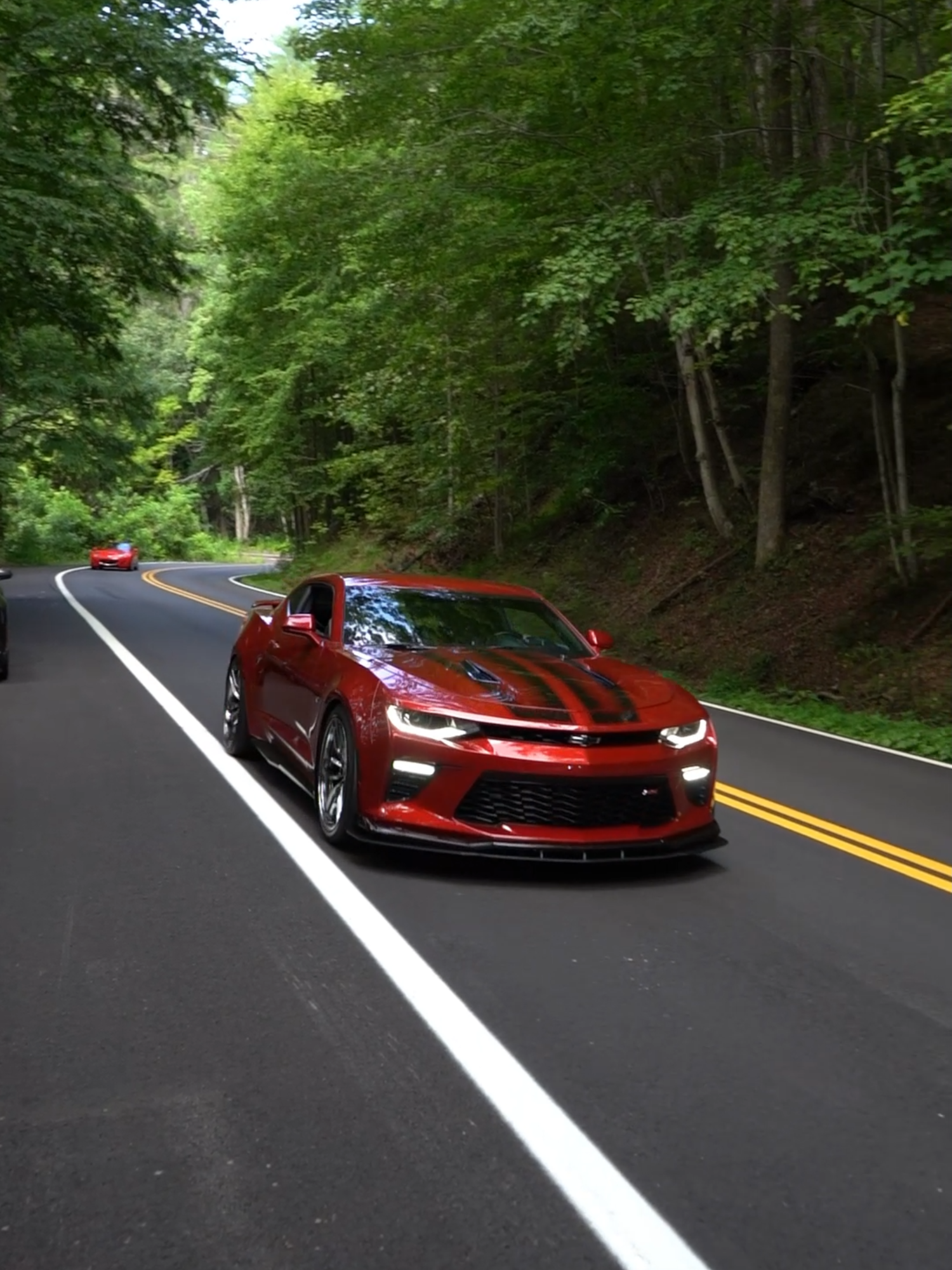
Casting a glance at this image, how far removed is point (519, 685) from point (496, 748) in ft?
1.87

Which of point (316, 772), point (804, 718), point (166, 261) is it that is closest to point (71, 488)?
point (166, 261)

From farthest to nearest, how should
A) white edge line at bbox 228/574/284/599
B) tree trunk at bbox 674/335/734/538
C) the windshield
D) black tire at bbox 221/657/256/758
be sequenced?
white edge line at bbox 228/574/284/599
tree trunk at bbox 674/335/734/538
black tire at bbox 221/657/256/758
the windshield

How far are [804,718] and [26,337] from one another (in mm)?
24792

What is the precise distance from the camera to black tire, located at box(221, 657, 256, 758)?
30.1ft

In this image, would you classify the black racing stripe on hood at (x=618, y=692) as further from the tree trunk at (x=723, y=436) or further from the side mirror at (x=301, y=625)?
the tree trunk at (x=723, y=436)

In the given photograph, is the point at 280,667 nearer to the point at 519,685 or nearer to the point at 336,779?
the point at 336,779

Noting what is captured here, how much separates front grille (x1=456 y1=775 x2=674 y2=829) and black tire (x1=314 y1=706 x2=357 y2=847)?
0.66m

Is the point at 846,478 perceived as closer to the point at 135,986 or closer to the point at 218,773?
the point at 218,773

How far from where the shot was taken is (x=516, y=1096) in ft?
12.3

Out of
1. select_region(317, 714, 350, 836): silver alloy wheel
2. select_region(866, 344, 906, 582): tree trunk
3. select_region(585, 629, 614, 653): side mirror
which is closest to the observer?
select_region(317, 714, 350, 836): silver alloy wheel

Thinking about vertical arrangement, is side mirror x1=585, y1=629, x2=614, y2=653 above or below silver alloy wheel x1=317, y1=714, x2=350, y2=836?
above

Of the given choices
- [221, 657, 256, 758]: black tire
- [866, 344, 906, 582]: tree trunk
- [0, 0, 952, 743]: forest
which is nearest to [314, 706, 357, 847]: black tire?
[221, 657, 256, 758]: black tire

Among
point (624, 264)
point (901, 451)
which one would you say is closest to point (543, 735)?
point (624, 264)

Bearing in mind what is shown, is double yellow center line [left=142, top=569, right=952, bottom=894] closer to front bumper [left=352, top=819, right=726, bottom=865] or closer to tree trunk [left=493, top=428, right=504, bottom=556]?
front bumper [left=352, top=819, right=726, bottom=865]
